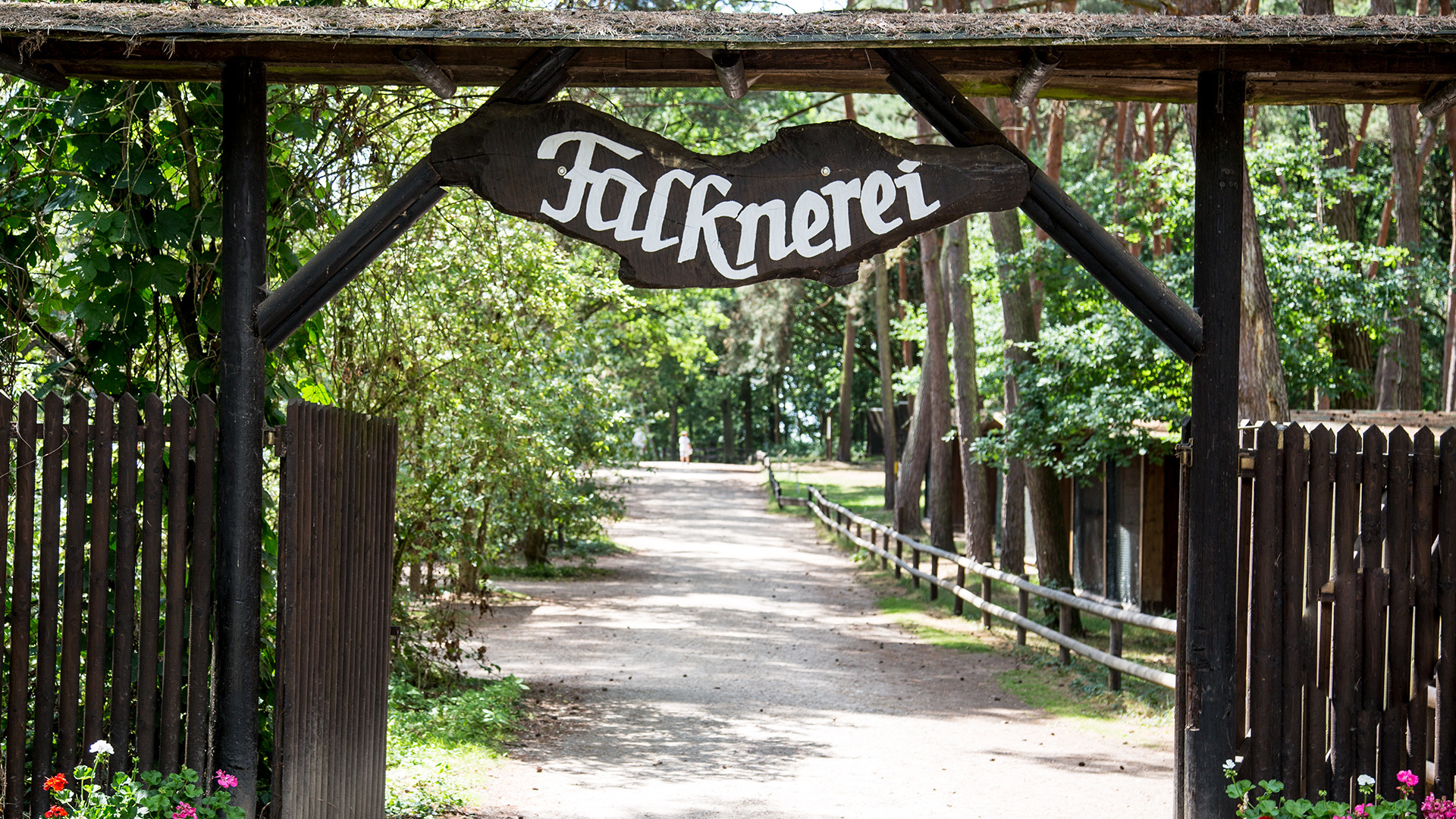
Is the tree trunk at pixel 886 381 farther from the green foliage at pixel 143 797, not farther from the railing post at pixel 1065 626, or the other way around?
the green foliage at pixel 143 797

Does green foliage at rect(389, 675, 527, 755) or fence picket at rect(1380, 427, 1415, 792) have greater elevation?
fence picket at rect(1380, 427, 1415, 792)

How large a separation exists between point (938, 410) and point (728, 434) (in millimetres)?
46197

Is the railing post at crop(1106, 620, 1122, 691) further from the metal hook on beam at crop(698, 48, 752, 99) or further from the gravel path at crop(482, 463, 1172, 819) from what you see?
the metal hook on beam at crop(698, 48, 752, 99)

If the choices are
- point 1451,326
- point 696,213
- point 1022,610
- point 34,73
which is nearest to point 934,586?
point 1022,610

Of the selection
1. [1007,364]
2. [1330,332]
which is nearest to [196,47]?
[1007,364]

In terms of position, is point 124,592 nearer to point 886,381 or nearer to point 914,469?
point 914,469

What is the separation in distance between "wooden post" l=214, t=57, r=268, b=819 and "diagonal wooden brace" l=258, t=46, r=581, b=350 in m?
0.12

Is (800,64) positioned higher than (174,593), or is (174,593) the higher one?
(800,64)

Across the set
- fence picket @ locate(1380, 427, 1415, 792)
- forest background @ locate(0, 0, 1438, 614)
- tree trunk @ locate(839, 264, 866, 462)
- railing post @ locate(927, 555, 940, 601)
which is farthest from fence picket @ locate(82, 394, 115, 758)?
tree trunk @ locate(839, 264, 866, 462)

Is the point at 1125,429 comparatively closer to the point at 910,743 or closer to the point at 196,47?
the point at 910,743

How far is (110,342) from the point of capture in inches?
206

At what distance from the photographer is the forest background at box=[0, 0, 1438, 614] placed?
5.29 m

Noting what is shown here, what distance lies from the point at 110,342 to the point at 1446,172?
2710 cm

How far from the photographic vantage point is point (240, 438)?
4543 mm
